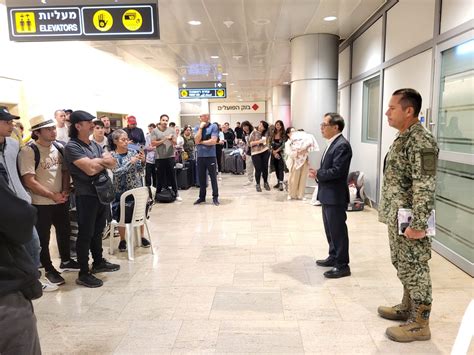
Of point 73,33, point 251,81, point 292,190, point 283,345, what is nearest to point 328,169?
point 283,345

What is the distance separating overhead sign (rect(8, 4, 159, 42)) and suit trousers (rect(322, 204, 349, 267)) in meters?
2.72

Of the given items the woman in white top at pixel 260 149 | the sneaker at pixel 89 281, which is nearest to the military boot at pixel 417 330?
the sneaker at pixel 89 281

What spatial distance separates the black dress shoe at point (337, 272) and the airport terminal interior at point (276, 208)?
0.06 metres

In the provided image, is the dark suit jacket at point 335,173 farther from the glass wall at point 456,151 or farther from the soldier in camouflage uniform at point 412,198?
the glass wall at point 456,151

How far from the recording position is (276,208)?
6.45 meters

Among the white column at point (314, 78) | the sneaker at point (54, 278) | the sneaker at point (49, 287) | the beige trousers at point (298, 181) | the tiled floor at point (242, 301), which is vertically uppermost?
the white column at point (314, 78)

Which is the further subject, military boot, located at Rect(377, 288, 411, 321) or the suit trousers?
the suit trousers

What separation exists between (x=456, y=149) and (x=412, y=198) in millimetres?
1870

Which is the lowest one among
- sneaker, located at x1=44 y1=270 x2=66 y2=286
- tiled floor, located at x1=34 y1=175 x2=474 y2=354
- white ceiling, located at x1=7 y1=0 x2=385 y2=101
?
tiled floor, located at x1=34 y1=175 x2=474 y2=354

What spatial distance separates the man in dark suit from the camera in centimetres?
331

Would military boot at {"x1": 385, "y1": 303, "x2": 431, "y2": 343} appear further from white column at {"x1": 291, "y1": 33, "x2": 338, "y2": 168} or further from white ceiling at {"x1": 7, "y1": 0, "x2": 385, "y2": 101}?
white column at {"x1": 291, "y1": 33, "x2": 338, "y2": 168}

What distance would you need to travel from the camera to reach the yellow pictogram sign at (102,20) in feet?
13.2

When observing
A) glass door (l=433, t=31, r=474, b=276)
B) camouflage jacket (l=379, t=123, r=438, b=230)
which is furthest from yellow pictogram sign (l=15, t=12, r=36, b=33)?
glass door (l=433, t=31, r=474, b=276)

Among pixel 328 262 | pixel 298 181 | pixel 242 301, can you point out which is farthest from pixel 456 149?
pixel 298 181
